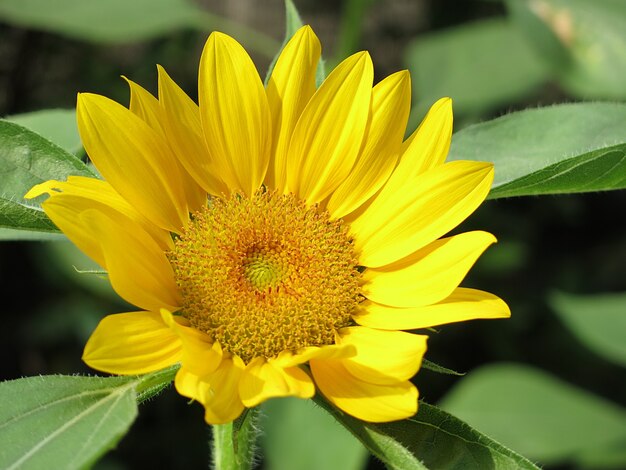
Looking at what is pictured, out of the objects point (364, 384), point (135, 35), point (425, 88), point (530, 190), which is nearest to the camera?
point (364, 384)

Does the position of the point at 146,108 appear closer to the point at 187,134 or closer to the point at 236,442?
the point at 187,134

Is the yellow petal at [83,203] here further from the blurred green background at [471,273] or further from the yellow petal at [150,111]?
the blurred green background at [471,273]

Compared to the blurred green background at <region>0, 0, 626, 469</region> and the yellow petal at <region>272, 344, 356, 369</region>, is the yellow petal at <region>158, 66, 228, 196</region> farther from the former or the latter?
the blurred green background at <region>0, 0, 626, 469</region>

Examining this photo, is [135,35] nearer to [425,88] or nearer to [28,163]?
[425,88]

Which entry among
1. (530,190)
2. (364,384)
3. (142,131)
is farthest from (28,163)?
(530,190)

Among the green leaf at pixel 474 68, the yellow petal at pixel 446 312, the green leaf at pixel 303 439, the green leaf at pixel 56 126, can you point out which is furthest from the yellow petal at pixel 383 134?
the green leaf at pixel 474 68
